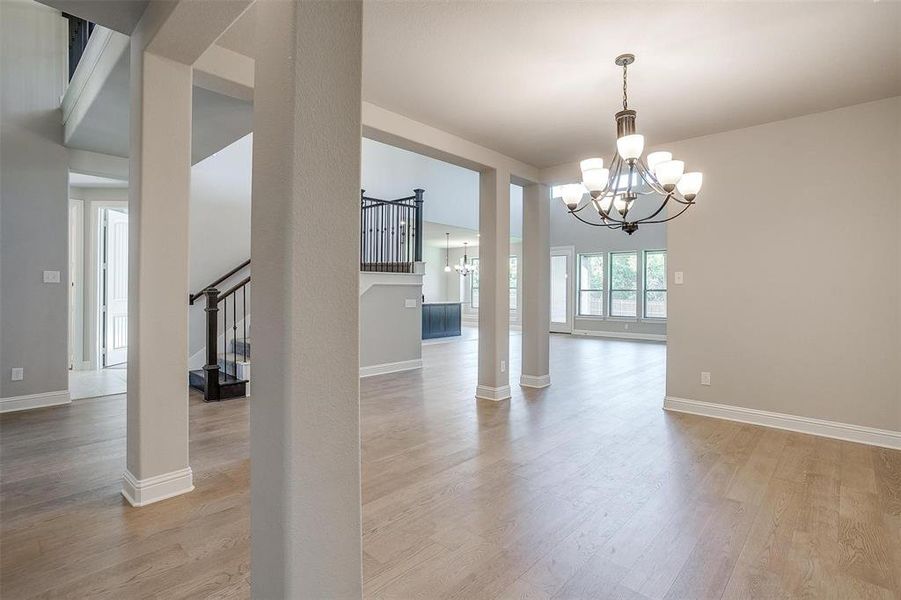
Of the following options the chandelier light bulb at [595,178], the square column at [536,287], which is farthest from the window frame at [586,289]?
the chandelier light bulb at [595,178]

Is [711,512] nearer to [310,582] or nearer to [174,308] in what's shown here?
[310,582]

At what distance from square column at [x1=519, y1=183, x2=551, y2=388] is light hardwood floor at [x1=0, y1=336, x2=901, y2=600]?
142 cm

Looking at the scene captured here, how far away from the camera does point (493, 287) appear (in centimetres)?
468

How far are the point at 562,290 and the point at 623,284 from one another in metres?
1.71

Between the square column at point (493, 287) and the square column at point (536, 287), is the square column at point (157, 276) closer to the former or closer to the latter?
the square column at point (493, 287)

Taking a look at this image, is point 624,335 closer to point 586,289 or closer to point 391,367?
point 586,289

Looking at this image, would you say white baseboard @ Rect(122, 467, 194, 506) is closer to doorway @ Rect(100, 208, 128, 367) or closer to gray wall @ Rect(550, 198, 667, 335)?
doorway @ Rect(100, 208, 128, 367)

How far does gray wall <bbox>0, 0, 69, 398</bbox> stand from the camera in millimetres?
4012

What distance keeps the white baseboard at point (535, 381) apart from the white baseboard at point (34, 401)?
4706 mm

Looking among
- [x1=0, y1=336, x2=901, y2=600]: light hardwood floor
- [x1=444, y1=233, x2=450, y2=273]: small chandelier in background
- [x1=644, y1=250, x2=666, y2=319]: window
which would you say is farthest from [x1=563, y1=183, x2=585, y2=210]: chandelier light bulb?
[x1=444, y1=233, x2=450, y2=273]: small chandelier in background

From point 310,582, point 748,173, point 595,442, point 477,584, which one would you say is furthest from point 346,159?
point 748,173

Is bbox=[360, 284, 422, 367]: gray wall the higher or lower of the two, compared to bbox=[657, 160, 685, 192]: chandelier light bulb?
lower

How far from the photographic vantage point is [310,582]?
1218mm

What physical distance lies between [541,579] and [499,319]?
121 inches
